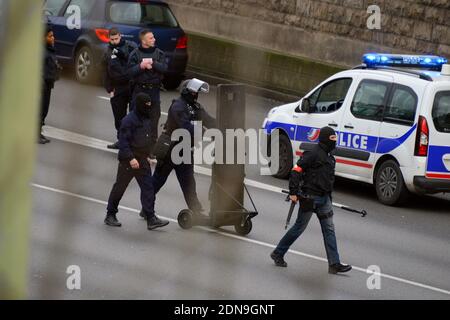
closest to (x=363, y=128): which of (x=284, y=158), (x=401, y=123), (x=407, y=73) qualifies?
(x=401, y=123)

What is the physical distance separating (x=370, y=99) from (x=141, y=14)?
6.44 m

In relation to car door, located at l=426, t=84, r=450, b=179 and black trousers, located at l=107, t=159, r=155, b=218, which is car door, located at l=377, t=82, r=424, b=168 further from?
black trousers, located at l=107, t=159, r=155, b=218

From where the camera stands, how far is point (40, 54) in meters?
1.08

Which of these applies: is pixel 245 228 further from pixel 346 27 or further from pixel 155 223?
pixel 346 27

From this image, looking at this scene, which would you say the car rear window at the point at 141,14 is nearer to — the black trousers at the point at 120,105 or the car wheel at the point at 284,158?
the black trousers at the point at 120,105

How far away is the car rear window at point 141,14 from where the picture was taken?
18.3 m

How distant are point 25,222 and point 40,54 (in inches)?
6.5

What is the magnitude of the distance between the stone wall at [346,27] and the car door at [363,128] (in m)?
5.59

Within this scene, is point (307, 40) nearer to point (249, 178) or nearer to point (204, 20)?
point (204, 20)

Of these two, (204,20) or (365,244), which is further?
(204,20)

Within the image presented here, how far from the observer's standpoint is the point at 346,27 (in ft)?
69.4

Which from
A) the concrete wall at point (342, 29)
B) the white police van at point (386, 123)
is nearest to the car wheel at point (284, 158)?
the white police van at point (386, 123)

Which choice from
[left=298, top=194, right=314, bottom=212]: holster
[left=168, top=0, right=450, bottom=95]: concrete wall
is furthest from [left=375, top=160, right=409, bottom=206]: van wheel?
[left=168, top=0, right=450, bottom=95]: concrete wall
